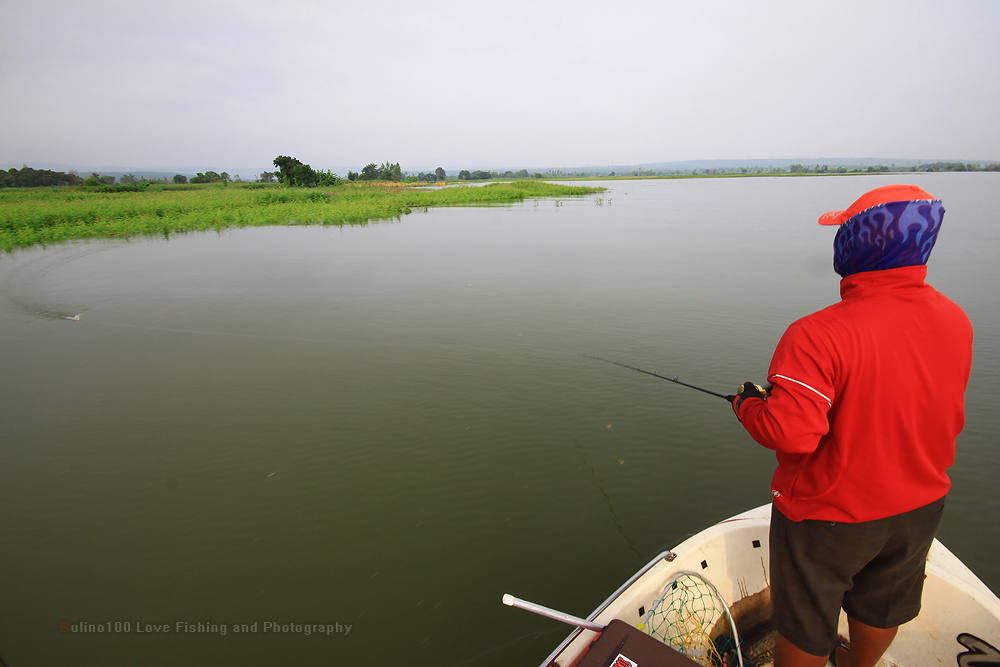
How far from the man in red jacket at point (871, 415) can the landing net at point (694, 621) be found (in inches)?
28.7

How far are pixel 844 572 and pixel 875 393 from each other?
0.68 metres

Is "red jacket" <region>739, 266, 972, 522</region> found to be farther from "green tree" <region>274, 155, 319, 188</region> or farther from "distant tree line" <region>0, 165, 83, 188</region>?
"distant tree line" <region>0, 165, 83, 188</region>

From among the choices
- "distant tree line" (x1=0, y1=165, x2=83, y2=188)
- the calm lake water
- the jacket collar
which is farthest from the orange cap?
"distant tree line" (x1=0, y1=165, x2=83, y2=188)

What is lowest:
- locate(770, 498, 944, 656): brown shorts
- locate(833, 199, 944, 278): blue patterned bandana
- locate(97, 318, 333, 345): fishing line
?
locate(97, 318, 333, 345): fishing line

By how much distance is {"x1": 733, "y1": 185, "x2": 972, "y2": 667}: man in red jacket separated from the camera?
1.41m

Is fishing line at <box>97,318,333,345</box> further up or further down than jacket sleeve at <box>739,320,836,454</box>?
further down

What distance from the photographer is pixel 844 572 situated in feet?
5.32

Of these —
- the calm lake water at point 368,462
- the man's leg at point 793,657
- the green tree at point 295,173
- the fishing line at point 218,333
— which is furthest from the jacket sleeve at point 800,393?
the green tree at point 295,173

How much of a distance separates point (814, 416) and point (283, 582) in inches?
140

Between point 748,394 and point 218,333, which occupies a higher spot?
point 748,394

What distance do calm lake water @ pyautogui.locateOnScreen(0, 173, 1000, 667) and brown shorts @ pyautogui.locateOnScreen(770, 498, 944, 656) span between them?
1733 mm

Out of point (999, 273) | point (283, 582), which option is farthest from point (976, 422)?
point (999, 273)

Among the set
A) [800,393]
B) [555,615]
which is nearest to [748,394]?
[800,393]

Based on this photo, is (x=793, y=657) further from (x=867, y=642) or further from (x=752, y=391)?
(x=752, y=391)
